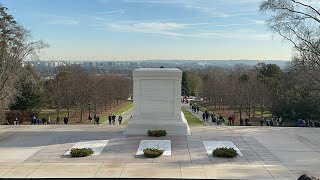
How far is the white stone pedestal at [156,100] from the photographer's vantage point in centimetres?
1852

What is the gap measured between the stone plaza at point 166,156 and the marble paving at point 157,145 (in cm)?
22

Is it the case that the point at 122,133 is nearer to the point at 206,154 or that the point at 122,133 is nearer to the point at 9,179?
the point at 206,154

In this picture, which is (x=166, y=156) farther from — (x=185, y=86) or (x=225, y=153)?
(x=185, y=86)

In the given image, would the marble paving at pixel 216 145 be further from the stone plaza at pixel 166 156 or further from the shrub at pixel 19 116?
the shrub at pixel 19 116

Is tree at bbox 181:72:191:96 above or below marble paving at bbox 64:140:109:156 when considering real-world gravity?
above

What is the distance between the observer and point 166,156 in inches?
562

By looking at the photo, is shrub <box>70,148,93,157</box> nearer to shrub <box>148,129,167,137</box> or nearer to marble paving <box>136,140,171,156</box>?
marble paving <box>136,140,171,156</box>

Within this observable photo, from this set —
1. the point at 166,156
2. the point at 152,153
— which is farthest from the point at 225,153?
the point at 152,153

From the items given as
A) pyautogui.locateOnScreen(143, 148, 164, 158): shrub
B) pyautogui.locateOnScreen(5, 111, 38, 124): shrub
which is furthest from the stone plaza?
pyautogui.locateOnScreen(5, 111, 38, 124): shrub

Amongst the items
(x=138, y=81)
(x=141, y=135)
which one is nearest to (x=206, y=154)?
(x=141, y=135)

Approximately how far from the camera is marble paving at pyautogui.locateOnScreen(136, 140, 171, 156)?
48.9 ft

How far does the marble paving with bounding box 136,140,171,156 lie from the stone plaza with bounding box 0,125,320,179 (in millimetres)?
219

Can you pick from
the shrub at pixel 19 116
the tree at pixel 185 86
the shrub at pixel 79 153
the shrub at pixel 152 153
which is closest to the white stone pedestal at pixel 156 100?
the shrub at pixel 152 153

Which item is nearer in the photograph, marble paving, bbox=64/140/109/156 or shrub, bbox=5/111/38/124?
marble paving, bbox=64/140/109/156
